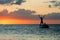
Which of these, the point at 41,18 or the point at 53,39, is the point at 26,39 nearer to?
the point at 53,39

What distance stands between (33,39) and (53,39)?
431 cm

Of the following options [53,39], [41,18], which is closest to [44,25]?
[41,18]

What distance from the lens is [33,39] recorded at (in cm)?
6109

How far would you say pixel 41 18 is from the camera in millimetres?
95500

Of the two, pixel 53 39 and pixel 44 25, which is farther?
pixel 44 25

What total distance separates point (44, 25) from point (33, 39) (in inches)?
1522

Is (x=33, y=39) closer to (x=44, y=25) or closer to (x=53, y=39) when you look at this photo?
(x=53, y=39)

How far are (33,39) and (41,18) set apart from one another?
34786 millimetres

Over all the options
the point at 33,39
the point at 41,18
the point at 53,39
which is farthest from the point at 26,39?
the point at 41,18

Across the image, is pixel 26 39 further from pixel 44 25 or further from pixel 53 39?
pixel 44 25

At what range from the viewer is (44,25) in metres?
99.5

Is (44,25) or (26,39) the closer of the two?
(26,39)

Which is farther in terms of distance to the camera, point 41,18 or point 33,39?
point 41,18

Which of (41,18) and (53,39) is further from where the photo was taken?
(41,18)
